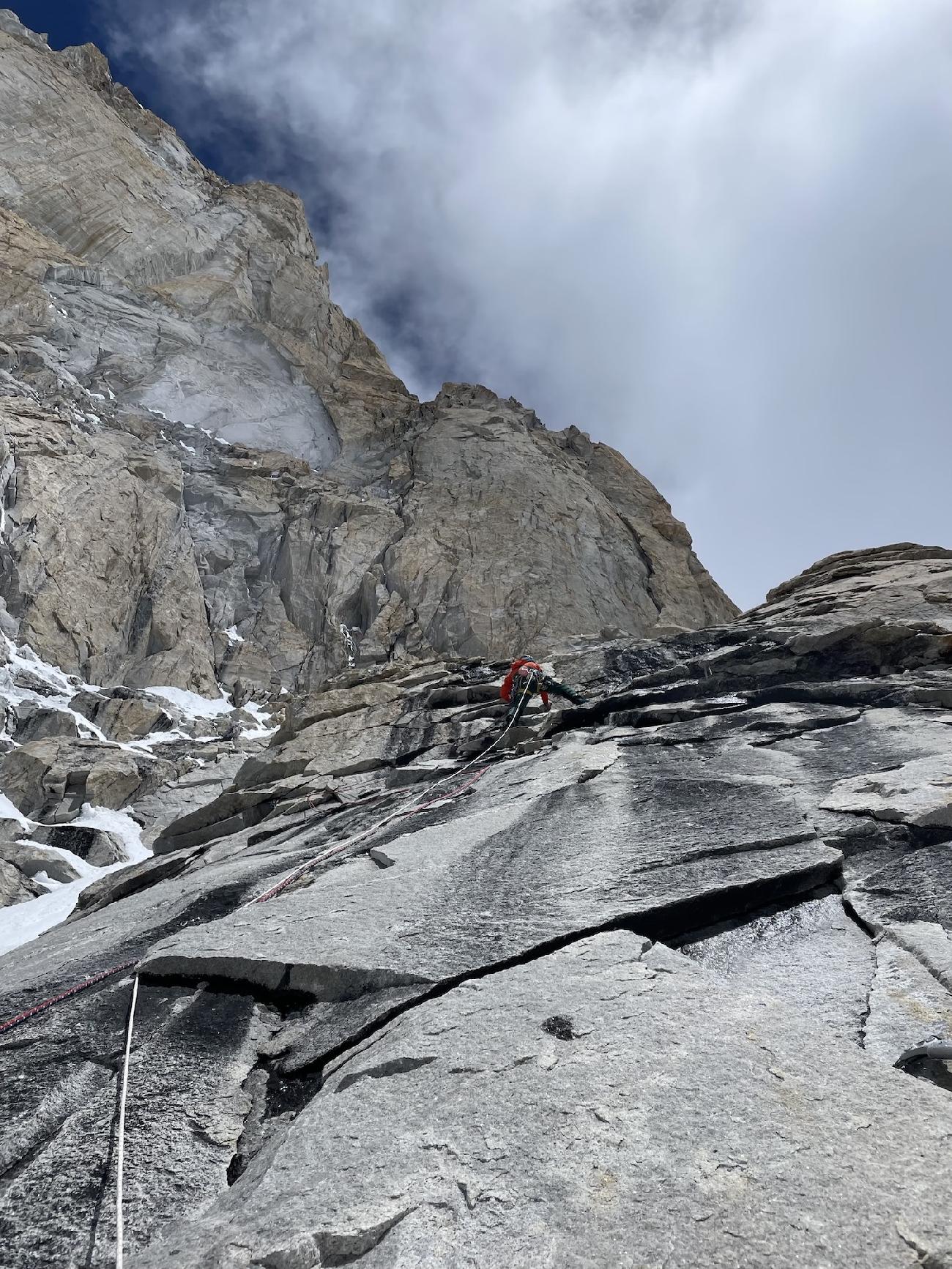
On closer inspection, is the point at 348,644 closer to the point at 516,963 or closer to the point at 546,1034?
the point at 516,963

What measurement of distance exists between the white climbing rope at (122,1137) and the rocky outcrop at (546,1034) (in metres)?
0.06

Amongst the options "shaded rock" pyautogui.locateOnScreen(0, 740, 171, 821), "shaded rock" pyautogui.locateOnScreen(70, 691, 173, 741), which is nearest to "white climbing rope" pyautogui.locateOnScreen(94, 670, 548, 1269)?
"shaded rock" pyautogui.locateOnScreen(0, 740, 171, 821)

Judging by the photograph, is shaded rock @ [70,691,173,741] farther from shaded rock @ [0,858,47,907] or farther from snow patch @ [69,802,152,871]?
shaded rock @ [0,858,47,907]

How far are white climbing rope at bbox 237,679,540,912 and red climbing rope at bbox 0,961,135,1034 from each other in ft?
3.57

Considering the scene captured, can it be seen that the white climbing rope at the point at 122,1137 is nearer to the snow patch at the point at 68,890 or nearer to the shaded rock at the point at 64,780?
the snow patch at the point at 68,890

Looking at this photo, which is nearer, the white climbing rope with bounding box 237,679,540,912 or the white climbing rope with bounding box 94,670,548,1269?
the white climbing rope with bounding box 94,670,548,1269

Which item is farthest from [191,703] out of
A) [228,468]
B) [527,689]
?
[527,689]

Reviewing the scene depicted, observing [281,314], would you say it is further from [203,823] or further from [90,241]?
[203,823]

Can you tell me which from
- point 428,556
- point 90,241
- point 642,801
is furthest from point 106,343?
point 642,801

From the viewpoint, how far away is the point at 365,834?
28.6ft

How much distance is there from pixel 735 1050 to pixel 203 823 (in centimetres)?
1290

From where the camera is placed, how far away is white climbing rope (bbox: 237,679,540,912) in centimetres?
702

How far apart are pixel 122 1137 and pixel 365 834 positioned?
218 inches

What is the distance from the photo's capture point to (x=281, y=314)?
61219 mm
